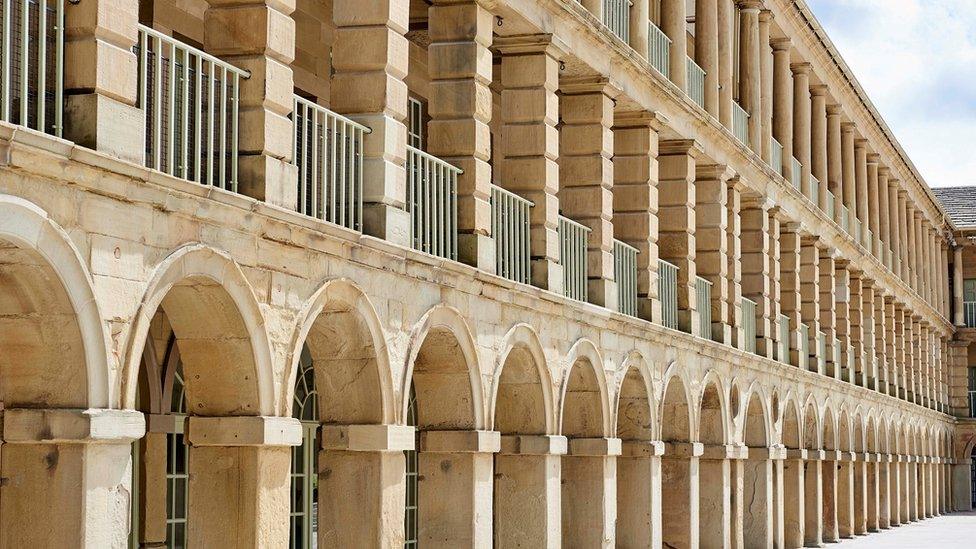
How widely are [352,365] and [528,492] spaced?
4264 millimetres

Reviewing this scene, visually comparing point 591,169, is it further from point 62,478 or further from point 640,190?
point 62,478

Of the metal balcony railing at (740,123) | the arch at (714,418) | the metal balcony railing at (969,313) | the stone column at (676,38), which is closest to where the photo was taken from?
the stone column at (676,38)

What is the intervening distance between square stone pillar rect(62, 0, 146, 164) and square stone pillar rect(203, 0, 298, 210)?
1.87 metres

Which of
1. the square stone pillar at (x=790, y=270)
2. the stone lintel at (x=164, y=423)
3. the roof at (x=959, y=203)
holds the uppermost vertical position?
the roof at (x=959, y=203)

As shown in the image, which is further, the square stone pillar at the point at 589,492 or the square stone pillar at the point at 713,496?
the square stone pillar at the point at 713,496

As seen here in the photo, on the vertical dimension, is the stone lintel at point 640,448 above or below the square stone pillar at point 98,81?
below

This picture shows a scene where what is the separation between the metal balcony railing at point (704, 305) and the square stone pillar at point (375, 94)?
10.9 m

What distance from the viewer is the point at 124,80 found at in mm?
10039

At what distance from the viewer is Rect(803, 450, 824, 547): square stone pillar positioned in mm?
32000

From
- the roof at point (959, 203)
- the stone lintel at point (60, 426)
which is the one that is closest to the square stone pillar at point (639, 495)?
the stone lintel at point (60, 426)

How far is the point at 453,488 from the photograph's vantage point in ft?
50.4

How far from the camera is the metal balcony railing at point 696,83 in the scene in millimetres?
24422

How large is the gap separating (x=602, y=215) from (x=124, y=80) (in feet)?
33.3

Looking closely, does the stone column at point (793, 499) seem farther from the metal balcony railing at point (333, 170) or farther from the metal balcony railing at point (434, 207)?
the metal balcony railing at point (333, 170)
